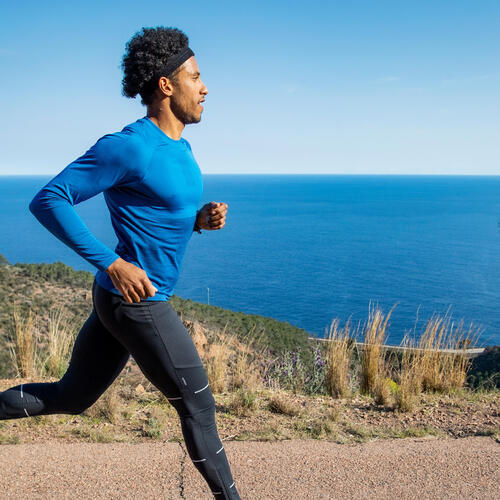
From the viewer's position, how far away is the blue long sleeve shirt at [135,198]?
1633 mm

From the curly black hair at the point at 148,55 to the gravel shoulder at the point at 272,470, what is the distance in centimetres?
185

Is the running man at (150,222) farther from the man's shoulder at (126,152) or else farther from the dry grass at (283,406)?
the dry grass at (283,406)

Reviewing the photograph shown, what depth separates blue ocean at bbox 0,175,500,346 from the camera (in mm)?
48469

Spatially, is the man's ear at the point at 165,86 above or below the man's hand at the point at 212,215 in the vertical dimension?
above

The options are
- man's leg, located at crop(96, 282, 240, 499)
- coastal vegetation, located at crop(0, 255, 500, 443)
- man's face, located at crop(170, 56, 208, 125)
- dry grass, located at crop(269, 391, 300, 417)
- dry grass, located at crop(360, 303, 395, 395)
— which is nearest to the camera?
man's leg, located at crop(96, 282, 240, 499)

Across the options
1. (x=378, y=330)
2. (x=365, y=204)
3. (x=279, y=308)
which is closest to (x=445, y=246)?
(x=279, y=308)

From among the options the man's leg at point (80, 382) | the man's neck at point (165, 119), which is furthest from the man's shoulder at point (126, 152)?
the man's leg at point (80, 382)

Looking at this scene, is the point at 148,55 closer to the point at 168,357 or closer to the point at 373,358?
the point at 168,357

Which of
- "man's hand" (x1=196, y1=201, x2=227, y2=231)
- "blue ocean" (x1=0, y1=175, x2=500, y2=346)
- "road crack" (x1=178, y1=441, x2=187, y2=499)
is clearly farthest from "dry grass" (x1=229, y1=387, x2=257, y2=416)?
"blue ocean" (x1=0, y1=175, x2=500, y2=346)

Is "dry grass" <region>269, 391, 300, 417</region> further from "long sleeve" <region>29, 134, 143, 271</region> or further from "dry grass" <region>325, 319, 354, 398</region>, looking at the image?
"long sleeve" <region>29, 134, 143, 271</region>

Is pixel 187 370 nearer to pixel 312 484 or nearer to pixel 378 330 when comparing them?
pixel 312 484

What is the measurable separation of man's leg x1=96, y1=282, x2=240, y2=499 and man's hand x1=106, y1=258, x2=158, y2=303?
8 centimetres

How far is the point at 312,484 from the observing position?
2.60m

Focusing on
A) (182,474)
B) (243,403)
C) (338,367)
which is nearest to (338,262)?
(338,367)
